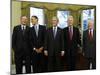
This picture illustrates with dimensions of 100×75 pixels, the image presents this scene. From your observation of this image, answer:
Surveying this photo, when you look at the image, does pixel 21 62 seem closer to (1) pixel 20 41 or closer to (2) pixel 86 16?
(1) pixel 20 41

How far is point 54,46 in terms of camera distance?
2930 mm

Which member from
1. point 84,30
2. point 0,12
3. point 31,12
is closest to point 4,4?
point 0,12

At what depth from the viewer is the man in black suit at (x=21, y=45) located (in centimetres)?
274

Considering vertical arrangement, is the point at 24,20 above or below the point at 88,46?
above

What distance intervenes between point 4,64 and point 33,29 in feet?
1.85

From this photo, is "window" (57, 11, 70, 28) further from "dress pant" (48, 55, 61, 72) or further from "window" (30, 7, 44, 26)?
"dress pant" (48, 55, 61, 72)

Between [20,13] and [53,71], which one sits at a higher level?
[20,13]

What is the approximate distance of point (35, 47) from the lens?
2830 mm

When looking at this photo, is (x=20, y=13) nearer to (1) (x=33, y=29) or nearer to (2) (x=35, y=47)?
(1) (x=33, y=29)

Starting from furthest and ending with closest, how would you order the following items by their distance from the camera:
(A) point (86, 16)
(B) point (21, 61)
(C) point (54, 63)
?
(A) point (86, 16), (C) point (54, 63), (B) point (21, 61)

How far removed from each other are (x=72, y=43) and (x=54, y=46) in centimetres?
26

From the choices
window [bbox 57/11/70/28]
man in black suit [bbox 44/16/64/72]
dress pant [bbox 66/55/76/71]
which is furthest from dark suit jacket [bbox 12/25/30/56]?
dress pant [bbox 66/55/76/71]

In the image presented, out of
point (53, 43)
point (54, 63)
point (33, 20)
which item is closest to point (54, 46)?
point (53, 43)

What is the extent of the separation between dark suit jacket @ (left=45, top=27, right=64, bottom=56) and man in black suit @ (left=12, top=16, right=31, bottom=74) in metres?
0.27
